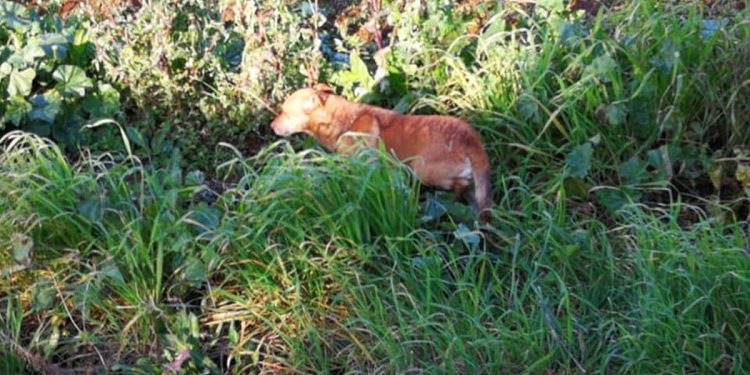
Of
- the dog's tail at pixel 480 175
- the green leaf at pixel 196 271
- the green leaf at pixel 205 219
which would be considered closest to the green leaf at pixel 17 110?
the green leaf at pixel 205 219

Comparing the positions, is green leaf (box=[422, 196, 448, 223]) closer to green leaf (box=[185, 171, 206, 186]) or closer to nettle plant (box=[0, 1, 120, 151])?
green leaf (box=[185, 171, 206, 186])

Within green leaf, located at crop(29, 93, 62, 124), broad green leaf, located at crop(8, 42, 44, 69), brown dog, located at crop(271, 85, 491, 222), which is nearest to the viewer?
brown dog, located at crop(271, 85, 491, 222)

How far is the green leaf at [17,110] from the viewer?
5426 millimetres

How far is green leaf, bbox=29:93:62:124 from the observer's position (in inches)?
215

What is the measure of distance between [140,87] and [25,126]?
0.59m

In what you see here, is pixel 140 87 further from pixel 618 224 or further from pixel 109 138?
pixel 618 224

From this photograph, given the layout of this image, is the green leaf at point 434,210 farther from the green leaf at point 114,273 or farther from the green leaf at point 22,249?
the green leaf at point 22,249

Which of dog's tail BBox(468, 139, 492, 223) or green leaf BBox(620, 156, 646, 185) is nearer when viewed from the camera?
dog's tail BBox(468, 139, 492, 223)

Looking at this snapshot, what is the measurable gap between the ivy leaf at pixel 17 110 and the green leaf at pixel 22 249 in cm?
112

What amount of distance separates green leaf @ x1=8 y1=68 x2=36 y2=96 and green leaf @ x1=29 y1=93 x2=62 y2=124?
0.22 ft

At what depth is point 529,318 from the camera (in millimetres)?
4316

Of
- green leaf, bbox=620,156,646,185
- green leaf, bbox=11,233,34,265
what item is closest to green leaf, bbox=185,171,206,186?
green leaf, bbox=11,233,34,265

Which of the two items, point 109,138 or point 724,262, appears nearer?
point 724,262

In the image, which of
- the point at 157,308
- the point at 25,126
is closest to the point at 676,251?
the point at 157,308
